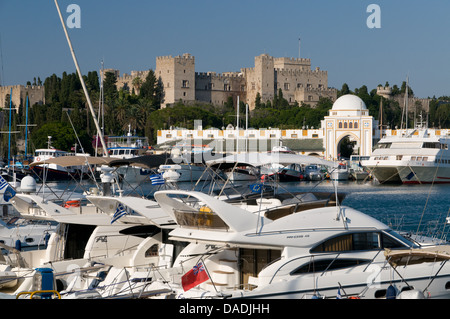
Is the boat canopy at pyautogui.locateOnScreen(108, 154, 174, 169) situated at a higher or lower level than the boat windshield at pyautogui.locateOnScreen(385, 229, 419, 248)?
higher

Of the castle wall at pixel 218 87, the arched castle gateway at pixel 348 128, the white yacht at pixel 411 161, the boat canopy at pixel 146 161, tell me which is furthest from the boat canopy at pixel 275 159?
the castle wall at pixel 218 87

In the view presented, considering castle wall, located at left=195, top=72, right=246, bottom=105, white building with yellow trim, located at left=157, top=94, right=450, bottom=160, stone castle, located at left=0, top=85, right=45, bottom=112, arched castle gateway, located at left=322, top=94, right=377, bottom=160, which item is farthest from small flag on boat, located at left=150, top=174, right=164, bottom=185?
castle wall, located at left=195, top=72, right=246, bottom=105

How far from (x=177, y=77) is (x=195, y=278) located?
105 meters

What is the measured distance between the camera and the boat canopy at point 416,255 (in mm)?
13055

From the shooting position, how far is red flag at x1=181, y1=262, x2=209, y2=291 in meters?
11.9

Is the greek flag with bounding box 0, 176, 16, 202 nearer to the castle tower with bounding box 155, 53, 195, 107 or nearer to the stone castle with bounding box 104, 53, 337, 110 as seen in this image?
the castle tower with bounding box 155, 53, 195, 107

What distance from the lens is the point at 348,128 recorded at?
81812 millimetres

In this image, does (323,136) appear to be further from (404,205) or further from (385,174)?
(404,205)

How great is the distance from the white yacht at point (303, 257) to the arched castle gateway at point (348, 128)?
67.7m

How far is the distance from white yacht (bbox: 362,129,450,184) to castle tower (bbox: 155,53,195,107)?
202 feet

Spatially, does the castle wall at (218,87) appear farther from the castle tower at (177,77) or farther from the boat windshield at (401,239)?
the boat windshield at (401,239)

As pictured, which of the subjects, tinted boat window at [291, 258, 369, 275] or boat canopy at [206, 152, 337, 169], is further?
boat canopy at [206, 152, 337, 169]
